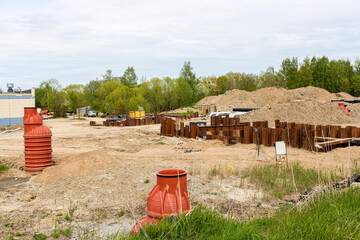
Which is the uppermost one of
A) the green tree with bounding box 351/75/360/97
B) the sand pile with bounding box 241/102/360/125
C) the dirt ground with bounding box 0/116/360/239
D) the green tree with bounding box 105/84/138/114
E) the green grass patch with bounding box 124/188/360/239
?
the green tree with bounding box 351/75/360/97

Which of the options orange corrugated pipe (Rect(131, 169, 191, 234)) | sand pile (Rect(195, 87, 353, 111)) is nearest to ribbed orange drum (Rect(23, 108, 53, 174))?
orange corrugated pipe (Rect(131, 169, 191, 234))

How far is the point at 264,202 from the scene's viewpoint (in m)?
6.81

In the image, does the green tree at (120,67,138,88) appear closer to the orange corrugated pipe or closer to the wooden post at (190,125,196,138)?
the wooden post at (190,125,196,138)

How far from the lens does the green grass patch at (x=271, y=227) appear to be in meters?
4.12

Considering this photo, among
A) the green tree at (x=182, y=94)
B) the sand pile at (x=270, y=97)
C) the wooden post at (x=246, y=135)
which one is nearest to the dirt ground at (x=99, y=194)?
the wooden post at (x=246, y=135)

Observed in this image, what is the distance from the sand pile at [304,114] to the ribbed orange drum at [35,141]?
22389 millimetres

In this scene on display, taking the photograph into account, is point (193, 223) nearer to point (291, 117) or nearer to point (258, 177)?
point (258, 177)

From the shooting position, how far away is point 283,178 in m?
8.50

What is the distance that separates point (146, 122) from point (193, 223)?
30806 millimetres

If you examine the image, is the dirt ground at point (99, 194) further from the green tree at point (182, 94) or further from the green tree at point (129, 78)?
the green tree at point (129, 78)

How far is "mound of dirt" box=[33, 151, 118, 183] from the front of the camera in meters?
8.88

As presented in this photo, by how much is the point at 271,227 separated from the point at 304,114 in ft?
89.6

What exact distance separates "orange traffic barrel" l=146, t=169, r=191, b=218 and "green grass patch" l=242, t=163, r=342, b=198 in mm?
3533

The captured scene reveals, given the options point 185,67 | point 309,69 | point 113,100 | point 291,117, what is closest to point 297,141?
point 291,117
